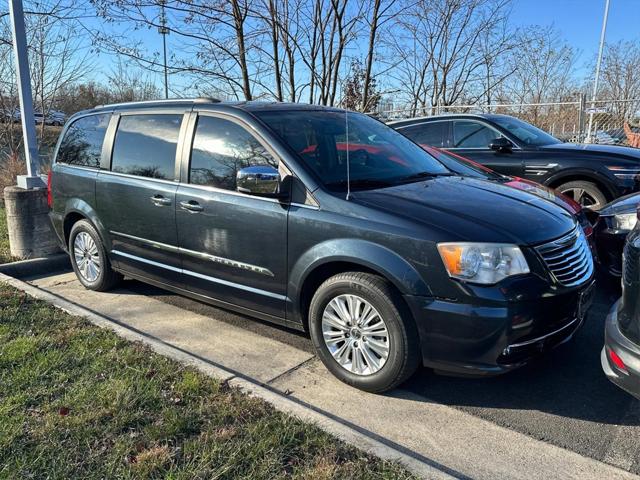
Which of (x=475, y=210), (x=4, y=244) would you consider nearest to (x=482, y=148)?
(x=475, y=210)

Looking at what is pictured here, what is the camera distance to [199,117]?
423 cm

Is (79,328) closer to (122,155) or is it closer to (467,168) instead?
(122,155)

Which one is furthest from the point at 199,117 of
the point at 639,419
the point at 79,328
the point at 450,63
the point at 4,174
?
the point at 450,63

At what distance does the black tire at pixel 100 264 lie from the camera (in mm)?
5188

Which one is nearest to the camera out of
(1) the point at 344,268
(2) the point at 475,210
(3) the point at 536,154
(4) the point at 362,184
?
(2) the point at 475,210

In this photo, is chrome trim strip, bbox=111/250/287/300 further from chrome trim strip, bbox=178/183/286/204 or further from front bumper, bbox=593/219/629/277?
front bumper, bbox=593/219/629/277

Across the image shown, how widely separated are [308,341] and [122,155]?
2.41 metres

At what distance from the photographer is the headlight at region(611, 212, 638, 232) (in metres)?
4.75

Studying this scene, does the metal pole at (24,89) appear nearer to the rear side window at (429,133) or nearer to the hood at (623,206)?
the rear side window at (429,133)

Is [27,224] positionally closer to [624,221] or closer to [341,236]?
[341,236]

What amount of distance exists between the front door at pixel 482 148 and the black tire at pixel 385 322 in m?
4.92

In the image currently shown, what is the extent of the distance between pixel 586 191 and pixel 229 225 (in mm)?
5188

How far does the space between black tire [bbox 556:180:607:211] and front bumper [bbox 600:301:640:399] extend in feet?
14.9

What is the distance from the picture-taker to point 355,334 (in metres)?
3.33
